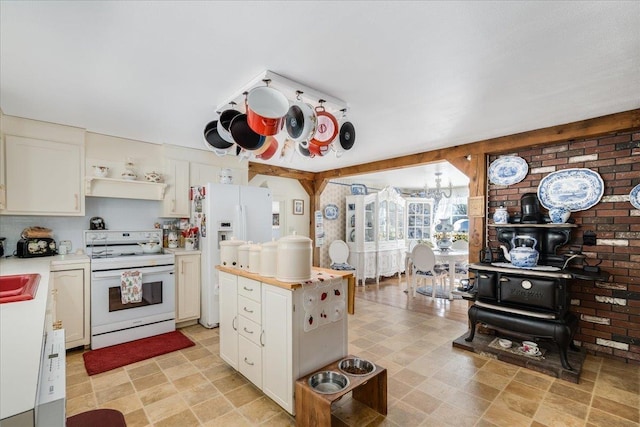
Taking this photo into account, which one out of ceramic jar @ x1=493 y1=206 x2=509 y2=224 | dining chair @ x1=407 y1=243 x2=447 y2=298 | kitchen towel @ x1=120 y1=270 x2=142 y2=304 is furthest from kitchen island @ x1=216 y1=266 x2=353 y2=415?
dining chair @ x1=407 y1=243 x2=447 y2=298

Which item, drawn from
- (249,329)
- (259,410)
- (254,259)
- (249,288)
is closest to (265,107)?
(254,259)

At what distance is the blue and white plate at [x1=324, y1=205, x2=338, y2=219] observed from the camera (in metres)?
6.46

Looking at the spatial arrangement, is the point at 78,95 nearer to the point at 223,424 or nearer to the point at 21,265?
the point at 21,265

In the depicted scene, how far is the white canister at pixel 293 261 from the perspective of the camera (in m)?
2.05

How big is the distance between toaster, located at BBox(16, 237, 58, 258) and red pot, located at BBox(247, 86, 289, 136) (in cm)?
284

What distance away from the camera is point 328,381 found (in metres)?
2.06

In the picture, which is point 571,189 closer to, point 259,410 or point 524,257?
point 524,257

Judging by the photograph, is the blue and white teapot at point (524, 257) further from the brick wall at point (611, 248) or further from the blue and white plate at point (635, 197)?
the blue and white plate at point (635, 197)

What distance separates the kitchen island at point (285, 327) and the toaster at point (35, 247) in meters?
2.20

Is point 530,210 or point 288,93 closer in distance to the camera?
point 288,93

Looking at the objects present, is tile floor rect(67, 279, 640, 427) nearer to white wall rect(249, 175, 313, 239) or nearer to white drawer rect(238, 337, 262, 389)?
white drawer rect(238, 337, 262, 389)

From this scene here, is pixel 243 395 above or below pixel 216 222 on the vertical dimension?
below

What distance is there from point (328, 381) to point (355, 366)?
0.27 metres

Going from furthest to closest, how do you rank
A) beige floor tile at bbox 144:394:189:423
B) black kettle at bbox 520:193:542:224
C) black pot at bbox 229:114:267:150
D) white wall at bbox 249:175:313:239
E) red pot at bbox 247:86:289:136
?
white wall at bbox 249:175:313:239
black kettle at bbox 520:193:542:224
black pot at bbox 229:114:267:150
beige floor tile at bbox 144:394:189:423
red pot at bbox 247:86:289:136
